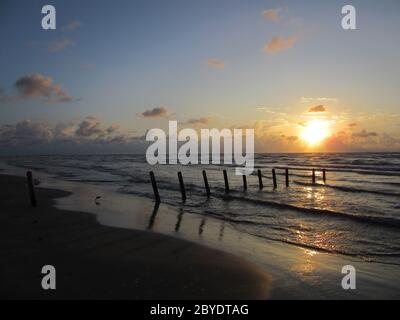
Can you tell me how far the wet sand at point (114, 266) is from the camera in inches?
285

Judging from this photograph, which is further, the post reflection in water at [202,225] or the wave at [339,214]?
the wave at [339,214]

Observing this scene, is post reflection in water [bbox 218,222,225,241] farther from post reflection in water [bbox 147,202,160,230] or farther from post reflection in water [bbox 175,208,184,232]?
post reflection in water [bbox 147,202,160,230]

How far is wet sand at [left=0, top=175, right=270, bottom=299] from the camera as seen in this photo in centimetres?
723

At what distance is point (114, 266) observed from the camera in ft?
28.6

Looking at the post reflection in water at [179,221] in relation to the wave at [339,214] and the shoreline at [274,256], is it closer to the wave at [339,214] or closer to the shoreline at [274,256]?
the shoreline at [274,256]

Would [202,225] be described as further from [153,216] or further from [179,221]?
[153,216]

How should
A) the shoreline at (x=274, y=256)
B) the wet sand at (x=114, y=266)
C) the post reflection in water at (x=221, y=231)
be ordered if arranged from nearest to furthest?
the wet sand at (x=114, y=266)
the shoreline at (x=274, y=256)
the post reflection in water at (x=221, y=231)

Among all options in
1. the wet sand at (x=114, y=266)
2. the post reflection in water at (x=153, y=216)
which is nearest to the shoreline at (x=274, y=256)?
the post reflection in water at (x=153, y=216)

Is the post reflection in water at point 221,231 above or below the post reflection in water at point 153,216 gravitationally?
below

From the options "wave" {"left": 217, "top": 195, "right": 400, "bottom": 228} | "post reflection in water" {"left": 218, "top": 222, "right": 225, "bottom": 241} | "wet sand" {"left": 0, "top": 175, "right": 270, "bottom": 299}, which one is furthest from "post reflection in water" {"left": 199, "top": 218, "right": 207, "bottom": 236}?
"wave" {"left": 217, "top": 195, "right": 400, "bottom": 228}

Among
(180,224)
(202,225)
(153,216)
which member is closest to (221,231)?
(202,225)

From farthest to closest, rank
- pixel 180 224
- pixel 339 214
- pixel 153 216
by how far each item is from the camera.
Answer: pixel 339 214 < pixel 153 216 < pixel 180 224
